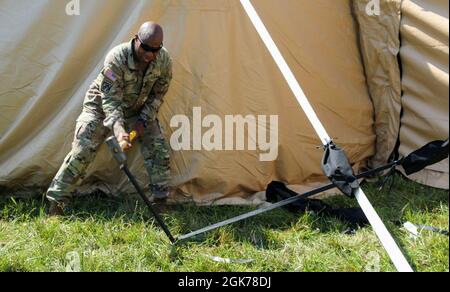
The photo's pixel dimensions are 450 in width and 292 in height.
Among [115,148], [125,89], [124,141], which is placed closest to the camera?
[115,148]

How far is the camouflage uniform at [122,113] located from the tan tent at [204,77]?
0.20 metres

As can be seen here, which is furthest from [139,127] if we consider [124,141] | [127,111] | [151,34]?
[151,34]

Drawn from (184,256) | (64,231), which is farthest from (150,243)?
(64,231)

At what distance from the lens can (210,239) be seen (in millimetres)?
3180

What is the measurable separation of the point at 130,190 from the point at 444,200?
2.27m

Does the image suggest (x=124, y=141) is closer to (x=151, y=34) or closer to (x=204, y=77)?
(x=151, y=34)

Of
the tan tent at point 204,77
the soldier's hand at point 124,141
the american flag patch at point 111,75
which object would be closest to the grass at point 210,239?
the tan tent at point 204,77

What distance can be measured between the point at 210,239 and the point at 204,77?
1272 mm

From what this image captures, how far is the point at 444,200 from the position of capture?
3535 millimetres

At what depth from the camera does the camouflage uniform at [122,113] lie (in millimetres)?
3445

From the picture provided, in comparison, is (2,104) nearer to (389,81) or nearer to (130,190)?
(130,190)

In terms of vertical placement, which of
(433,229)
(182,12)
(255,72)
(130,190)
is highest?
(182,12)
